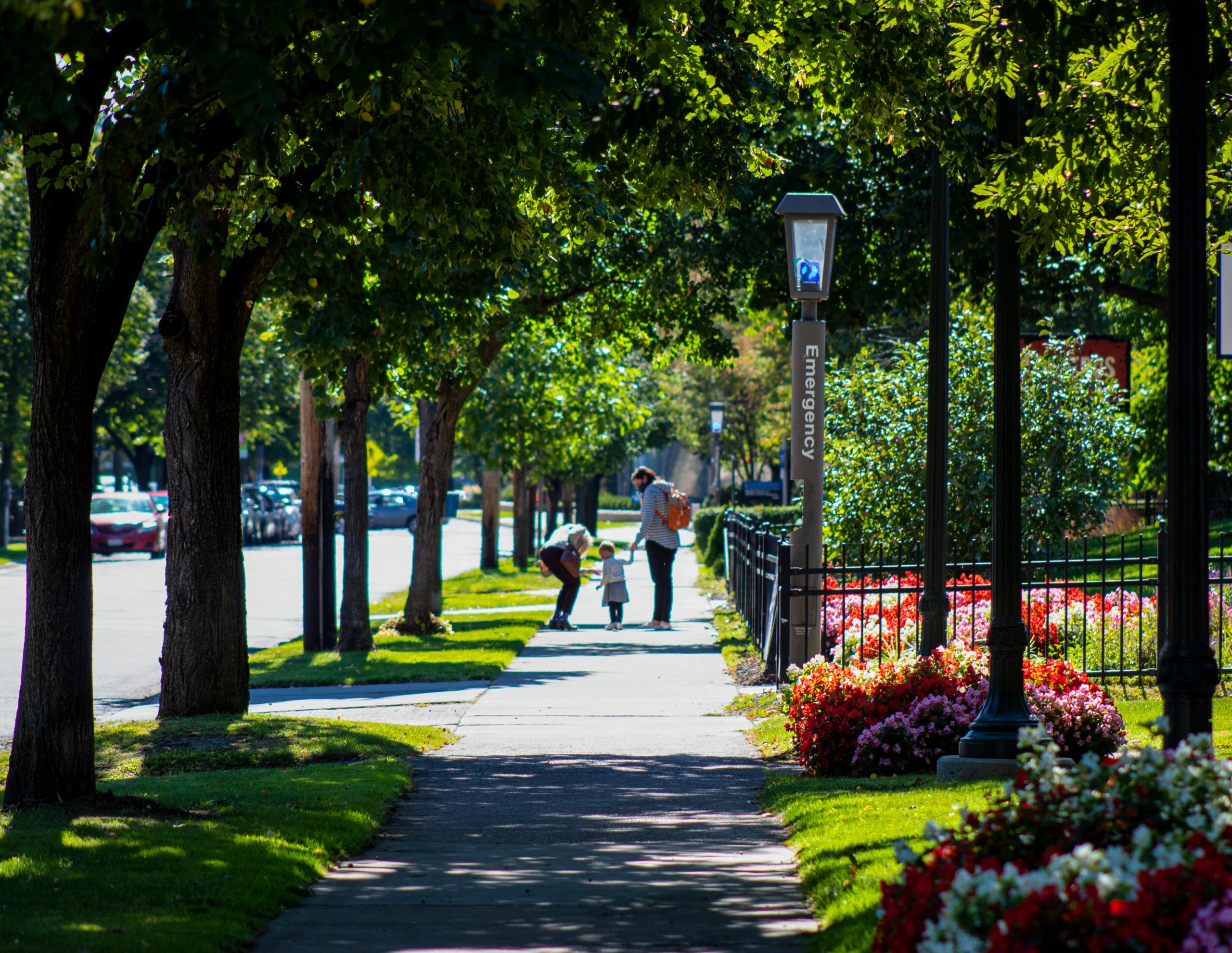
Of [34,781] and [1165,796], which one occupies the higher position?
[1165,796]

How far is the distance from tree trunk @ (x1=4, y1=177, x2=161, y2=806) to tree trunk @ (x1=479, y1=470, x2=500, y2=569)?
2391 cm

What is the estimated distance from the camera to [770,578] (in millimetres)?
13578

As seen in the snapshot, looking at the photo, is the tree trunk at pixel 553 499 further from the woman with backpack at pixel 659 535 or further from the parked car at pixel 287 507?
the woman with backpack at pixel 659 535

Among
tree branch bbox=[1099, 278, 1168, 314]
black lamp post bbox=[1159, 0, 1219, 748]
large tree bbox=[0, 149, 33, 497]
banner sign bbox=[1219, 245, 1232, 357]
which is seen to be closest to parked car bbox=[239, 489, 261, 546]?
large tree bbox=[0, 149, 33, 497]

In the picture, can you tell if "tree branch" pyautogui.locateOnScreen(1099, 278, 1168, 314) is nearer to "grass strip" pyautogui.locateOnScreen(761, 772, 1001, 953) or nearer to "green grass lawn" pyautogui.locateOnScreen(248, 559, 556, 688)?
"green grass lawn" pyautogui.locateOnScreen(248, 559, 556, 688)

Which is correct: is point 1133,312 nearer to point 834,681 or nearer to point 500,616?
point 500,616

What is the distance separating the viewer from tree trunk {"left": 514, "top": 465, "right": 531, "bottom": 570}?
3478 cm

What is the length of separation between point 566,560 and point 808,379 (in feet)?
23.9

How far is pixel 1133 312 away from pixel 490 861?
2907cm

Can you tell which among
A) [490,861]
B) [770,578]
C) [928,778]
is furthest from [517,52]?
[770,578]

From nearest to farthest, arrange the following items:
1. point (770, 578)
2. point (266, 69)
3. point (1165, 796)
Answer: point (1165, 796) → point (266, 69) → point (770, 578)

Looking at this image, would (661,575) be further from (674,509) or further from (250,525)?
(250,525)

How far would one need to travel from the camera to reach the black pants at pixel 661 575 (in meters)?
18.0

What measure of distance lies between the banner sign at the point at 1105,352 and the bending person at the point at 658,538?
4.65m
